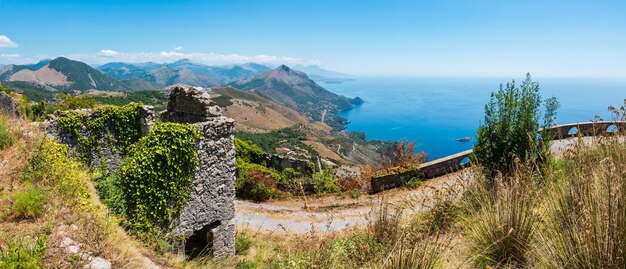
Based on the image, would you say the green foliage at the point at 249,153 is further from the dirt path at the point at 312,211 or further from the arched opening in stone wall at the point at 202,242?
the arched opening in stone wall at the point at 202,242

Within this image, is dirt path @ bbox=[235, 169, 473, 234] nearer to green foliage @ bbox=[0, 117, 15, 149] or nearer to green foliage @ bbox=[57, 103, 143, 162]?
green foliage @ bbox=[57, 103, 143, 162]

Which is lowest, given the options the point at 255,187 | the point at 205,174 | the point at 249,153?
the point at 255,187

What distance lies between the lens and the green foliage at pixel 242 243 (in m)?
11.2

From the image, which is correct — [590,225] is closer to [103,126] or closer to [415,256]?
[415,256]

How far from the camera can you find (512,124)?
11.8m

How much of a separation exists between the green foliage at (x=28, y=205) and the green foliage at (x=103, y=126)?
147 inches

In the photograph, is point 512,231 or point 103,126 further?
point 103,126

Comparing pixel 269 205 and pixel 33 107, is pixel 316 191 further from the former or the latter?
pixel 33 107

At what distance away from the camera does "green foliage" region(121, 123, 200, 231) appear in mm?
8031

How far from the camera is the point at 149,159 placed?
8078 mm

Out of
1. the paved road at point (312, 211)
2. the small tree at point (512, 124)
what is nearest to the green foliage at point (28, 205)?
the paved road at point (312, 211)

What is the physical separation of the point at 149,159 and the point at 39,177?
6.98ft

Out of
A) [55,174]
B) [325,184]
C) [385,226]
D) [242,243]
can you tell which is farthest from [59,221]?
[325,184]

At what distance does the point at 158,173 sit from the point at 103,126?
10.6ft
